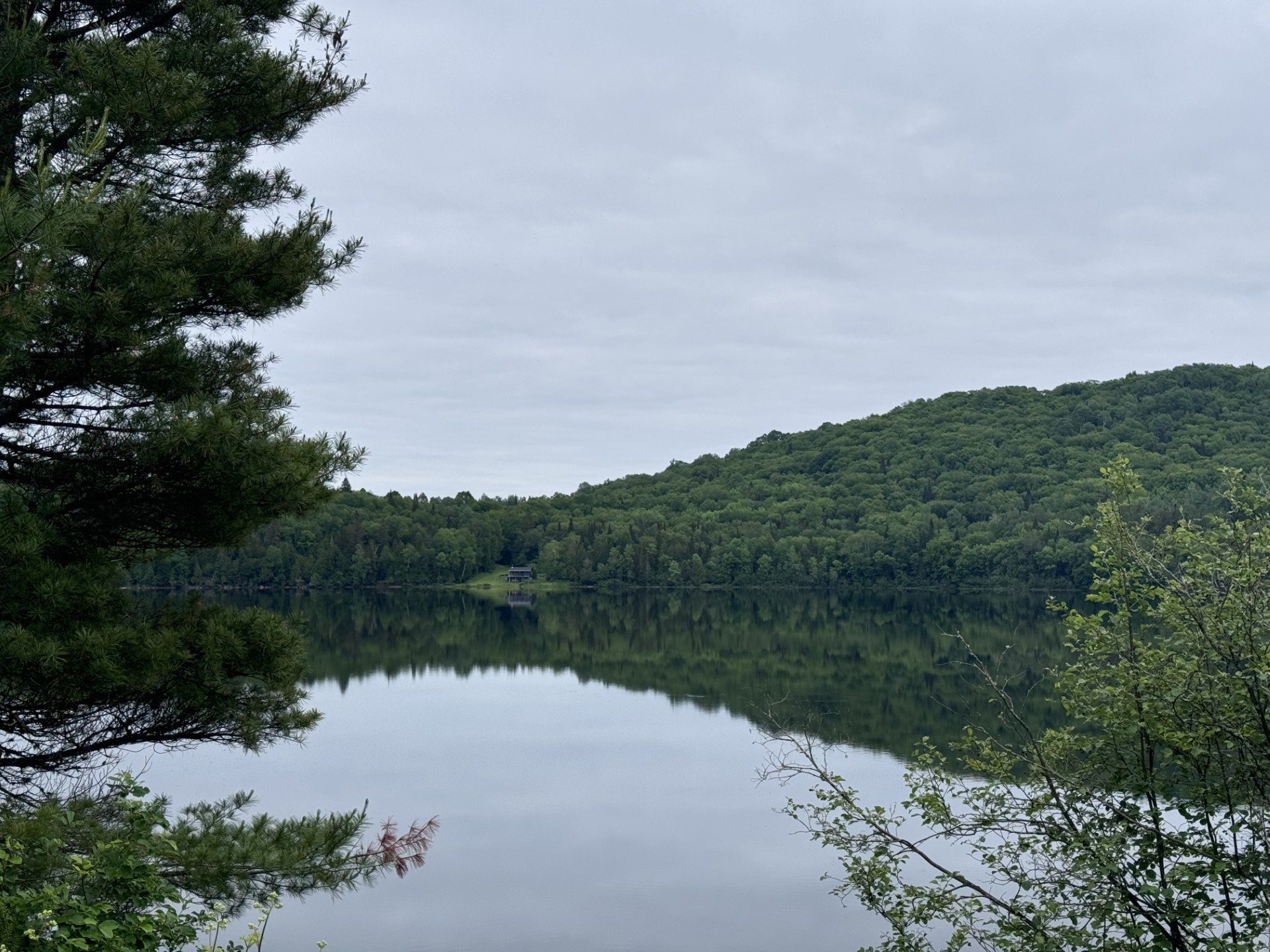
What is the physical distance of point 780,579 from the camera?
108250mm

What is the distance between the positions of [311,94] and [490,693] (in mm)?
32562

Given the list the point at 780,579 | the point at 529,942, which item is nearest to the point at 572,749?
the point at 529,942

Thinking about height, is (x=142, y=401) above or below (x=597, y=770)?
above

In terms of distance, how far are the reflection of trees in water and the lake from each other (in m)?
0.25

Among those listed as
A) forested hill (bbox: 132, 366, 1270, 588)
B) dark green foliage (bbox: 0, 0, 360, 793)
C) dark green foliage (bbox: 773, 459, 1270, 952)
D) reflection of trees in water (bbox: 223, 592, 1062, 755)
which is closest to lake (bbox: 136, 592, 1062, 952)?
reflection of trees in water (bbox: 223, 592, 1062, 755)

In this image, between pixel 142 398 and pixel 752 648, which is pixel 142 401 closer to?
pixel 142 398

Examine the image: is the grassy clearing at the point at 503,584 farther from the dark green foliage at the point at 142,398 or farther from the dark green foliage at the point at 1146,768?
the dark green foliage at the point at 1146,768

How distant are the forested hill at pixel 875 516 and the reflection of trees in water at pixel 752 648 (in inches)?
321

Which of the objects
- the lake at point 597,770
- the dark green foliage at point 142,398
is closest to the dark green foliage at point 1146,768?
the lake at point 597,770

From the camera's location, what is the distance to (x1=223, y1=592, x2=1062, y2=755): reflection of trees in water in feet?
107

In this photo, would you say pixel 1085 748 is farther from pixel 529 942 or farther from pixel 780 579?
pixel 780 579

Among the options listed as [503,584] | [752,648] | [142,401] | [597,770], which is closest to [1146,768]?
[142,401]

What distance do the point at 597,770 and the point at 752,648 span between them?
87.9 ft

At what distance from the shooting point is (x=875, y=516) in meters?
109
